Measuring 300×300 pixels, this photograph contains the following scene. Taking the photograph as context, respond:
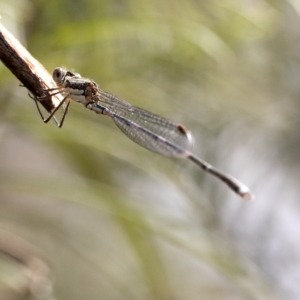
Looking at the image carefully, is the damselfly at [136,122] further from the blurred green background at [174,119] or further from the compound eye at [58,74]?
the blurred green background at [174,119]

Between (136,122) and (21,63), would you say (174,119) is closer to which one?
(136,122)

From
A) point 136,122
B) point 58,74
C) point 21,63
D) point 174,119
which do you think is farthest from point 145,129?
point 174,119

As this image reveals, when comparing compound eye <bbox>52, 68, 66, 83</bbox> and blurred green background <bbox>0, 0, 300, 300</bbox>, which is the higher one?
blurred green background <bbox>0, 0, 300, 300</bbox>

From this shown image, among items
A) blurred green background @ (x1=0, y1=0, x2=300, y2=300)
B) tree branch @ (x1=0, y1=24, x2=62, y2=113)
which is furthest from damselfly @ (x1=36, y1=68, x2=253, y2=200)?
tree branch @ (x1=0, y1=24, x2=62, y2=113)

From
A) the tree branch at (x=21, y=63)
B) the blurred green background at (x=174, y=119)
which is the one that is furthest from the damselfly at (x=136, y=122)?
the tree branch at (x=21, y=63)

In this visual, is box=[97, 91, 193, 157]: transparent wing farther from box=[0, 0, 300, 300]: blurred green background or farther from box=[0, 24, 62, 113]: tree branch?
box=[0, 24, 62, 113]: tree branch

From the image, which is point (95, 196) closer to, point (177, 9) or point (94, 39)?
point (94, 39)

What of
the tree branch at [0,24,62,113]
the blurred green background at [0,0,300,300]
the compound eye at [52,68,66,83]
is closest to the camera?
the tree branch at [0,24,62,113]

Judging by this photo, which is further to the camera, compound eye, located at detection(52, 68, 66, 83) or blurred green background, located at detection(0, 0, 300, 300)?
blurred green background, located at detection(0, 0, 300, 300)
